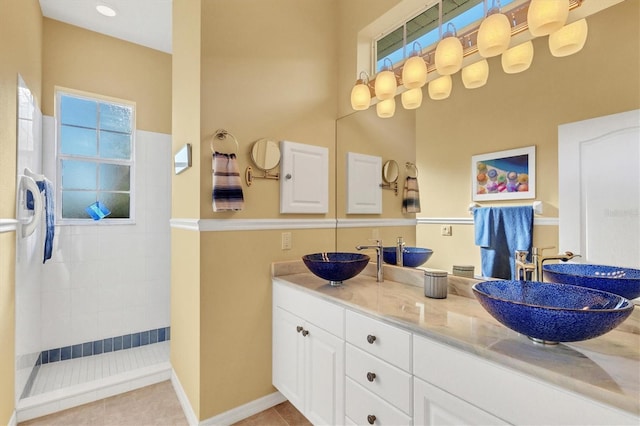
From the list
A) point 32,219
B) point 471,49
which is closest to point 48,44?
point 32,219

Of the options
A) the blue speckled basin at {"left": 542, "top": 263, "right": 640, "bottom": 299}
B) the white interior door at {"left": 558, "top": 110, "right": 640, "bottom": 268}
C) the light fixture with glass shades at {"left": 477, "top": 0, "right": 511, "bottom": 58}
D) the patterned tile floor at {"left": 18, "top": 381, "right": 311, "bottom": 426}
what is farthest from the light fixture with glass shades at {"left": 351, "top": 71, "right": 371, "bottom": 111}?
the patterned tile floor at {"left": 18, "top": 381, "right": 311, "bottom": 426}

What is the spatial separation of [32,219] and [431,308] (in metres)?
2.46

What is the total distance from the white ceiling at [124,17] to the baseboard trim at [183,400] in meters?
2.94

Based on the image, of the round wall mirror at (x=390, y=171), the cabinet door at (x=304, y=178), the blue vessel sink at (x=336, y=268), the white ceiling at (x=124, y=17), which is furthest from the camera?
the white ceiling at (x=124, y=17)

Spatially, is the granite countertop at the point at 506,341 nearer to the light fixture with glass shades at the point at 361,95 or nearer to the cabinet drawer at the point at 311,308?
the cabinet drawer at the point at 311,308

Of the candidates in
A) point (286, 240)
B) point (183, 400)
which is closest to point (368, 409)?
point (286, 240)

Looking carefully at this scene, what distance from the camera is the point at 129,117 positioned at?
314 centimetres

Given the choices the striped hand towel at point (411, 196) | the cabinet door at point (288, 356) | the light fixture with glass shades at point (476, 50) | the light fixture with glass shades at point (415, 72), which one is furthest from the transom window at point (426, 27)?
the cabinet door at point (288, 356)

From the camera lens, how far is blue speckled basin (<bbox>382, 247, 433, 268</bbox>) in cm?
181

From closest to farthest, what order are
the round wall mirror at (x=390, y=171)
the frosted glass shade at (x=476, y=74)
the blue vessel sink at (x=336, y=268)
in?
the frosted glass shade at (x=476, y=74), the blue vessel sink at (x=336, y=268), the round wall mirror at (x=390, y=171)

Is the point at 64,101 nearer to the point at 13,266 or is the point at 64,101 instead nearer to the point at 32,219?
the point at 32,219

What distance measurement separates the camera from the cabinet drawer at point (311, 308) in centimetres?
155

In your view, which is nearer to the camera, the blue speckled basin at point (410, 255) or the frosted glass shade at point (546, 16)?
the frosted glass shade at point (546, 16)

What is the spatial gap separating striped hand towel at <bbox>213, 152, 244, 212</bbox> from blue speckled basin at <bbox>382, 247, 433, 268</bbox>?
0.96m
